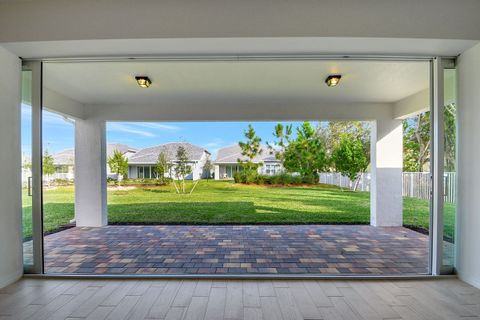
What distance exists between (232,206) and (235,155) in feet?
9.30

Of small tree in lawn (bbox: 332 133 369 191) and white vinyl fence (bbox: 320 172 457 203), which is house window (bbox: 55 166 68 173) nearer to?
white vinyl fence (bbox: 320 172 457 203)

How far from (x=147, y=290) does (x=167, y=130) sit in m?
8.11

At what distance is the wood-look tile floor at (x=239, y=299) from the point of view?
2111 mm

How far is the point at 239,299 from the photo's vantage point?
2.34m

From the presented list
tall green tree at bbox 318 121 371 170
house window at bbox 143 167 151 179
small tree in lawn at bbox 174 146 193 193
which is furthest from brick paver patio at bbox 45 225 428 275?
tall green tree at bbox 318 121 371 170

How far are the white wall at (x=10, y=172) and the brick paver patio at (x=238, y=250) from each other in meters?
0.44

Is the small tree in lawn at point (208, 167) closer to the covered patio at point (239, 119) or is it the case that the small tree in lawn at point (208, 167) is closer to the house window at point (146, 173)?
the house window at point (146, 173)

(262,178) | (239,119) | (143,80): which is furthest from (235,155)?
(143,80)

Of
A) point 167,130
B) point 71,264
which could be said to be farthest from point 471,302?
point 167,130

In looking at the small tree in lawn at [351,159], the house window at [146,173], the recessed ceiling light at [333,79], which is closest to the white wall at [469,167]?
the recessed ceiling light at [333,79]

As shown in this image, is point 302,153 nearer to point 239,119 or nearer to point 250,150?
point 250,150

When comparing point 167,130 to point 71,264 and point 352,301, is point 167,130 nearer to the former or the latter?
point 71,264

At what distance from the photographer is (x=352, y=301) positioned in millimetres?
2307

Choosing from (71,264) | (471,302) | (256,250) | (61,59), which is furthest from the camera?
(256,250)
